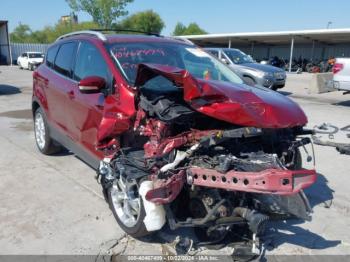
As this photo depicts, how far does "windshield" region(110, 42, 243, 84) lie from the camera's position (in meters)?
4.15

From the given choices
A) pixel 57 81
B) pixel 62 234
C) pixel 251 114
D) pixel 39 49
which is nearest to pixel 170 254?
pixel 62 234

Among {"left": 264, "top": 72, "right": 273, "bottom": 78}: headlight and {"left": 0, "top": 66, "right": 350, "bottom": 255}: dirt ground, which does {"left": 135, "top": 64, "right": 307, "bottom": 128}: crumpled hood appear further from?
{"left": 264, "top": 72, "right": 273, "bottom": 78}: headlight

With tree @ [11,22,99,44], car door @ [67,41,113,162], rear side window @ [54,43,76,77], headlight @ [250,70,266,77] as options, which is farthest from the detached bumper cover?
tree @ [11,22,99,44]

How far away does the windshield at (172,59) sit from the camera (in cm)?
415

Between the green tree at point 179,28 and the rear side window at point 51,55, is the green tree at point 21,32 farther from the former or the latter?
the rear side window at point 51,55

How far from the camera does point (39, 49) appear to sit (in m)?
47.3

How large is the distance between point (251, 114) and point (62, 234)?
2170mm

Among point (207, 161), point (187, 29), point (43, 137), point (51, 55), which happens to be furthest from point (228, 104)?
point (187, 29)

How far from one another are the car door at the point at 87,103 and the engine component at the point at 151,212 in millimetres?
1225

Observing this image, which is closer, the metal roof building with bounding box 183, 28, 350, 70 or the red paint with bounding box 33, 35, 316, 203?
the red paint with bounding box 33, 35, 316, 203

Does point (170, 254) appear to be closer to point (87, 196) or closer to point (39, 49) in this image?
point (87, 196)

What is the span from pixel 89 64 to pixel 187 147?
1904 millimetres

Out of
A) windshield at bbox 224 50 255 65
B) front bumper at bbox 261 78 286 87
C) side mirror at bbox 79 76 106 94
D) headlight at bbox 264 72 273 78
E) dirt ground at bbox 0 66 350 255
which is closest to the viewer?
dirt ground at bbox 0 66 350 255

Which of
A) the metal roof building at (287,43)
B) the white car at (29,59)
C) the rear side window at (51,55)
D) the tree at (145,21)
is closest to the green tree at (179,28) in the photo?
the tree at (145,21)
